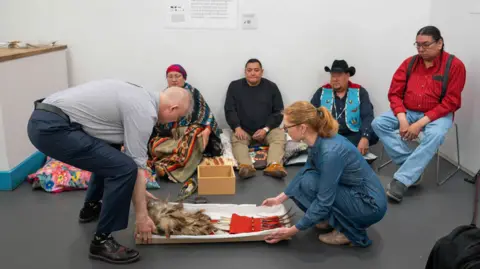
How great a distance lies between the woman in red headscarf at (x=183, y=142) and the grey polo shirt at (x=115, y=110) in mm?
1343

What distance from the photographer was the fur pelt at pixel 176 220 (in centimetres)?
251

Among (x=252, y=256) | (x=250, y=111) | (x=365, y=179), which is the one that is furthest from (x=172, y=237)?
(x=250, y=111)

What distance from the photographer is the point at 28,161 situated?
11.5 ft

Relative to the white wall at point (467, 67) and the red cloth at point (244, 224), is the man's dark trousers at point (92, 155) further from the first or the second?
the white wall at point (467, 67)

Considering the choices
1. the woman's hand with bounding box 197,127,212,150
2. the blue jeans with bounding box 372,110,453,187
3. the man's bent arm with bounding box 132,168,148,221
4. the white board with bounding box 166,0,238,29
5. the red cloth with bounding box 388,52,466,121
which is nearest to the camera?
the man's bent arm with bounding box 132,168,148,221

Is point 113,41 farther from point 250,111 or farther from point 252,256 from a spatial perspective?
point 252,256

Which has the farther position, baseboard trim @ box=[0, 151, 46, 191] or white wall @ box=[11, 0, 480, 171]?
white wall @ box=[11, 0, 480, 171]

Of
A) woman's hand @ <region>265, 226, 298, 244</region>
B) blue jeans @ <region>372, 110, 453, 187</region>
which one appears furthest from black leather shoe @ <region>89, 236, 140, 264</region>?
blue jeans @ <region>372, 110, 453, 187</region>

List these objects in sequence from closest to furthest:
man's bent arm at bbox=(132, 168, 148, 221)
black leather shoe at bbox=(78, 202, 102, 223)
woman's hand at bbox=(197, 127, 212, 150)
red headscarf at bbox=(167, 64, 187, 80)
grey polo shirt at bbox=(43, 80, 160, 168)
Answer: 1. grey polo shirt at bbox=(43, 80, 160, 168)
2. man's bent arm at bbox=(132, 168, 148, 221)
3. black leather shoe at bbox=(78, 202, 102, 223)
4. woman's hand at bbox=(197, 127, 212, 150)
5. red headscarf at bbox=(167, 64, 187, 80)

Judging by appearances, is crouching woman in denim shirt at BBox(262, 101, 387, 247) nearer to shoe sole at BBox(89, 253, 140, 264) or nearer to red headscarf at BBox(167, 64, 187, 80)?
shoe sole at BBox(89, 253, 140, 264)

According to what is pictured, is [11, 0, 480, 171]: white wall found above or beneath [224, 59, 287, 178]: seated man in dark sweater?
above

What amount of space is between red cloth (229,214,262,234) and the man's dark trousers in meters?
0.66

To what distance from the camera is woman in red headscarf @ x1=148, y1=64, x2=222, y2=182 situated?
363cm

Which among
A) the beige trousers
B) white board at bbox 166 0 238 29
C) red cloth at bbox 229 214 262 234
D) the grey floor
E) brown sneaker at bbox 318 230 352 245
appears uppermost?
white board at bbox 166 0 238 29
